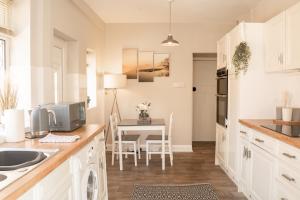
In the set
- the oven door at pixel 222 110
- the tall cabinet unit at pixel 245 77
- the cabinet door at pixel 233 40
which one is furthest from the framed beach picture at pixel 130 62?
the tall cabinet unit at pixel 245 77

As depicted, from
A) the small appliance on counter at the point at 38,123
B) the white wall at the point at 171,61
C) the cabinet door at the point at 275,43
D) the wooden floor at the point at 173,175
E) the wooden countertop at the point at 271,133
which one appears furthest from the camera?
the white wall at the point at 171,61

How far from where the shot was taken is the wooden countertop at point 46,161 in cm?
120

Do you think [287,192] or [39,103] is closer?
[287,192]

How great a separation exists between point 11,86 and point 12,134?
667mm

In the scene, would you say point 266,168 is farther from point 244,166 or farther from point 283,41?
point 283,41

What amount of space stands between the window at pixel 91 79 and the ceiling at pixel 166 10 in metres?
0.79

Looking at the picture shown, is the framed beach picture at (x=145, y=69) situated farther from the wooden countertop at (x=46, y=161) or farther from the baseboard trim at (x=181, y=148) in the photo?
the wooden countertop at (x=46, y=161)

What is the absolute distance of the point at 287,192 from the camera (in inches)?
88.5

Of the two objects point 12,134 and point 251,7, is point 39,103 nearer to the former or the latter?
point 12,134

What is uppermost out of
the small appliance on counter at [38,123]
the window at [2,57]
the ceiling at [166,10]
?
the ceiling at [166,10]

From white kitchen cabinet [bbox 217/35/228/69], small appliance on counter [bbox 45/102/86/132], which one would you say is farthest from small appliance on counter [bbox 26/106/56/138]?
white kitchen cabinet [bbox 217/35/228/69]

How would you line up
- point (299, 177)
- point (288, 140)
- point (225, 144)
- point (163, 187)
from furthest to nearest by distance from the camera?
point (225, 144)
point (163, 187)
point (288, 140)
point (299, 177)

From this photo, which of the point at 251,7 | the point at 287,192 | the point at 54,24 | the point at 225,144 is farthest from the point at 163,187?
the point at 251,7

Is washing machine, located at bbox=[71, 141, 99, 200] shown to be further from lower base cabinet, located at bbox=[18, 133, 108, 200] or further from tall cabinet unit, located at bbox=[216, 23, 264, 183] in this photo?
tall cabinet unit, located at bbox=[216, 23, 264, 183]
